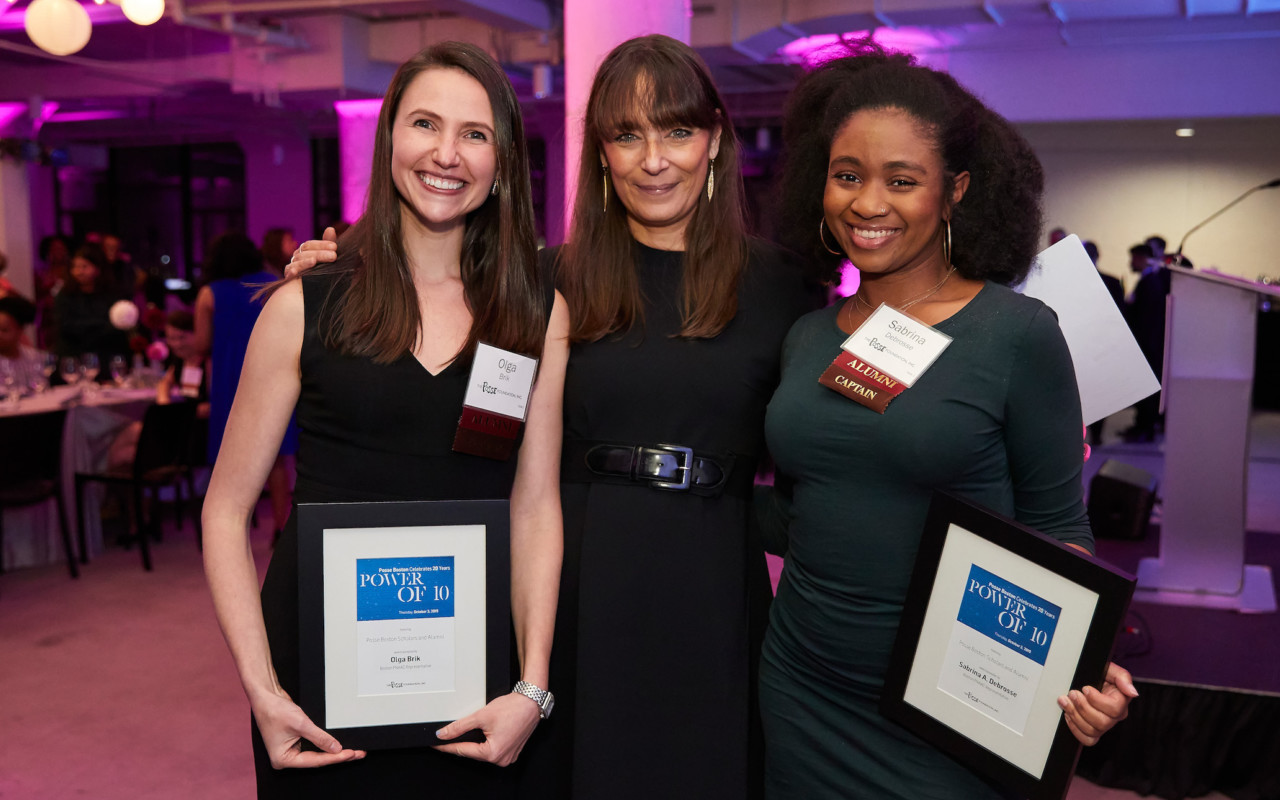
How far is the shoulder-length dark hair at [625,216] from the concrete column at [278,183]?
15.3 m

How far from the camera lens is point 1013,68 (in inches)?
425

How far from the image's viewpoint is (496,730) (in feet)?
4.83

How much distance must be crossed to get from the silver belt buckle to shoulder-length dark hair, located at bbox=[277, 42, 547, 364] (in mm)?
299

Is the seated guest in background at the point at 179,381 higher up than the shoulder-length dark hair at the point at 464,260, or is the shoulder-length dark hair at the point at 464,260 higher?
the shoulder-length dark hair at the point at 464,260

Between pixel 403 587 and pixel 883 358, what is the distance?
74 centimetres

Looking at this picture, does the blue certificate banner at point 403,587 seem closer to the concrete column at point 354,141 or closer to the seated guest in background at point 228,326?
the seated guest in background at point 228,326

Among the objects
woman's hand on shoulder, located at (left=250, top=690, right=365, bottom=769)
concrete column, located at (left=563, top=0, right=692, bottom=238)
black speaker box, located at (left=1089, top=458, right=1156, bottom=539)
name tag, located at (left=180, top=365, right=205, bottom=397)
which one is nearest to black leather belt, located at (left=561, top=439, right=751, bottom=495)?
woman's hand on shoulder, located at (left=250, top=690, right=365, bottom=769)

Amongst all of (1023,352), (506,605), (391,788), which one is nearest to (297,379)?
(506,605)

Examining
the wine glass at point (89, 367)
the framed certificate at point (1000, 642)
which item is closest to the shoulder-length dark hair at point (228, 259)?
the wine glass at point (89, 367)

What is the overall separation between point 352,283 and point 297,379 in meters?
0.17

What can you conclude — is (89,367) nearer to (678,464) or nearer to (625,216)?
(625,216)

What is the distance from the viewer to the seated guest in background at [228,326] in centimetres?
546

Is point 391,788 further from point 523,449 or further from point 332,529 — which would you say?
point 523,449

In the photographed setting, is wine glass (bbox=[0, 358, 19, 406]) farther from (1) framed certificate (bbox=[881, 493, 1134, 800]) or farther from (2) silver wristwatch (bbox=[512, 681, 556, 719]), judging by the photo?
(1) framed certificate (bbox=[881, 493, 1134, 800])
